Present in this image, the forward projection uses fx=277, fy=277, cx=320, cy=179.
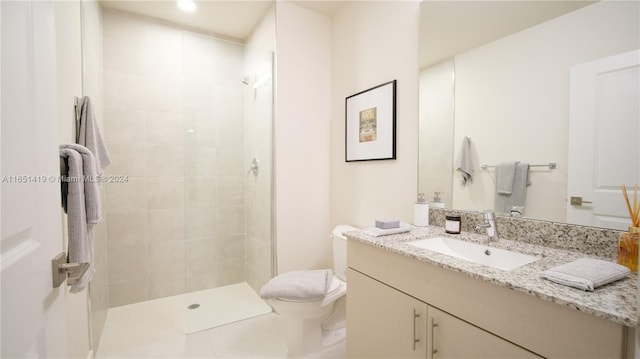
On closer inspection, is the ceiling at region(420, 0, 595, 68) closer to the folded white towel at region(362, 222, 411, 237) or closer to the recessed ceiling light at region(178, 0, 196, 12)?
the folded white towel at region(362, 222, 411, 237)

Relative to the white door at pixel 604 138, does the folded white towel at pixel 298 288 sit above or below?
below

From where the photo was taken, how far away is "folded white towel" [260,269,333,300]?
1.62 metres

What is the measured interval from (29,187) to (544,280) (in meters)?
1.32

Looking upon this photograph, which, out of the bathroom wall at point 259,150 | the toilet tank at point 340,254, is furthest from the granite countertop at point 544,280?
the bathroom wall at point 259,150

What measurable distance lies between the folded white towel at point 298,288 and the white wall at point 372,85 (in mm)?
590

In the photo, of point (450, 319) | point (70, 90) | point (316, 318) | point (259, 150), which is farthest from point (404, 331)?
point (70, 90)

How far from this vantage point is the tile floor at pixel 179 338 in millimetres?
1812

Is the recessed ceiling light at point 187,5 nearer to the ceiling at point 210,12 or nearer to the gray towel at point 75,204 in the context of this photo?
the ceiling at point 210,12

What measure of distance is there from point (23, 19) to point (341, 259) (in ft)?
6.04

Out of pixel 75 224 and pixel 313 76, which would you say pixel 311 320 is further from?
pixel 313 76

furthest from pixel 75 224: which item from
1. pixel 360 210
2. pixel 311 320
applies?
pixel 360 210

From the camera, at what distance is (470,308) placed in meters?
0.94

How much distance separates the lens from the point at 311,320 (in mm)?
1764

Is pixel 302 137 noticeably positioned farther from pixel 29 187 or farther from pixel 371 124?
pixel 29 187
